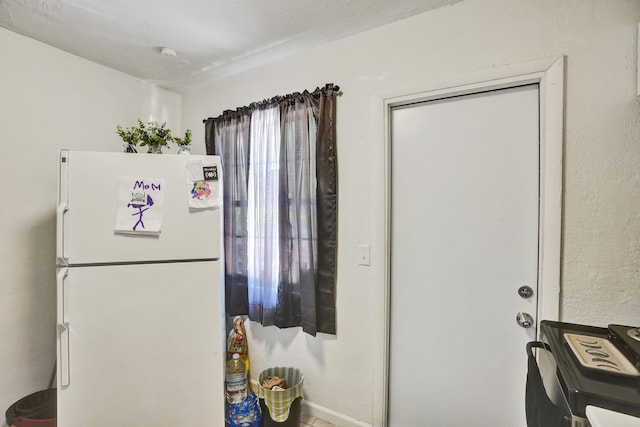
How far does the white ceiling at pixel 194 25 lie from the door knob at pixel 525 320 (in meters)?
1.56

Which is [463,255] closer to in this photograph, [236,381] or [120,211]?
[236,381]

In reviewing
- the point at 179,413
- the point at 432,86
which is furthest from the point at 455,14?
the point at 179,413

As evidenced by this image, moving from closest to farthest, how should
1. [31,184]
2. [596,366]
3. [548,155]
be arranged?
1. [596,366]
2. [548,155]
3. [31,184]

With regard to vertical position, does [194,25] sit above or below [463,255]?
above

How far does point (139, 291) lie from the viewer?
5.16 ft

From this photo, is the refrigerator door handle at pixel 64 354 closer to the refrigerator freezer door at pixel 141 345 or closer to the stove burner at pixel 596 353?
the refrigerator freezer door at pixel 141 345

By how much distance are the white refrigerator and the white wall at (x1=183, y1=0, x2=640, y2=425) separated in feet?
2.13

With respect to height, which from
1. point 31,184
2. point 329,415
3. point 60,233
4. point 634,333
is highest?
point 31,184

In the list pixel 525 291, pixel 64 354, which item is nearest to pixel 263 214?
pixel 64 354

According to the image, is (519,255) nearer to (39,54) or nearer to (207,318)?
(207,318)

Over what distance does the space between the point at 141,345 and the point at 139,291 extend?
285 mm

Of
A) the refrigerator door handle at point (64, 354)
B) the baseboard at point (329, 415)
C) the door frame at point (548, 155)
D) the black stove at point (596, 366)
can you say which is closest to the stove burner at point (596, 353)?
the black stove at point (596, 366)

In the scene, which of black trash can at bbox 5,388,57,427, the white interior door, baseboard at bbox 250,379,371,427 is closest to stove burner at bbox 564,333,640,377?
the white interior door

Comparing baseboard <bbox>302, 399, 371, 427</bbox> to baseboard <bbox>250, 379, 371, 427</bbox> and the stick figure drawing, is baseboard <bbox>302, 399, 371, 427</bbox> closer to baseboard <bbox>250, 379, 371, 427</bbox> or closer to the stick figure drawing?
baseboard <bbox>250, 379, 371, 427</bbox>
